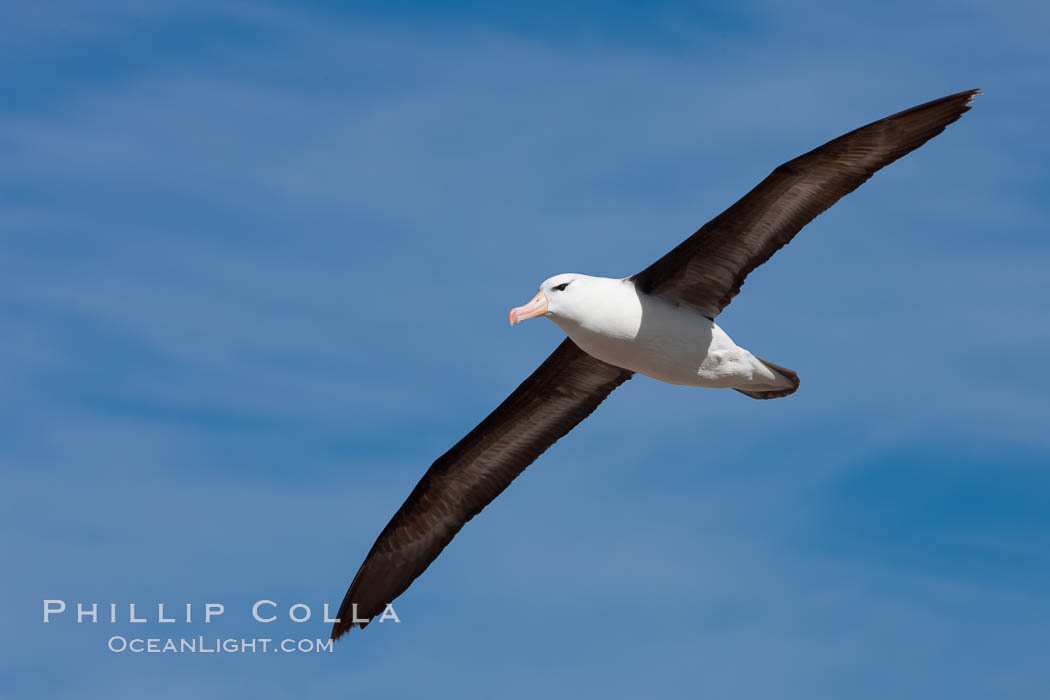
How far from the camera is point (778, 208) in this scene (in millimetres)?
14133

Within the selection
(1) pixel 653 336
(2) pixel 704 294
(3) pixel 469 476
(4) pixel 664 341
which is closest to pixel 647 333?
(1) pixel 653 336

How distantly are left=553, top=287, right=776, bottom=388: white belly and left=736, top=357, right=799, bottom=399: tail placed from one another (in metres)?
0.10

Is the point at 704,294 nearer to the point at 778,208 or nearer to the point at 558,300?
the point at 778,208

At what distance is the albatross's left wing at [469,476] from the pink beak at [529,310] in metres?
2.01

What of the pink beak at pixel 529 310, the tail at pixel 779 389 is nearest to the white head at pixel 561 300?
the pink beak at pixel 529 310

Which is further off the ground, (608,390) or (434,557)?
(608,390)

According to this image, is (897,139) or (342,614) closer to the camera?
(897,139)

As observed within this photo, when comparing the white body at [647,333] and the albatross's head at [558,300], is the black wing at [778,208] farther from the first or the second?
the albatross's head at [558,300]

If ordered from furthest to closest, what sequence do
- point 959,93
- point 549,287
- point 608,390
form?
point 608,390 < point 549,287 < point 959,93

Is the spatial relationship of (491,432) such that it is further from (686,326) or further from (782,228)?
(782,228)

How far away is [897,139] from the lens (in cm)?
1355

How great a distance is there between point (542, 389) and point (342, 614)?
3.44 metres

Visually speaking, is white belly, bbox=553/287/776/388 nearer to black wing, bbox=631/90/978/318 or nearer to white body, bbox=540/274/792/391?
white body, bbox=540/274/792/391

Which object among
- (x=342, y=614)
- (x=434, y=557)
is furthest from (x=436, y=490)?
(x=342, y=614)
